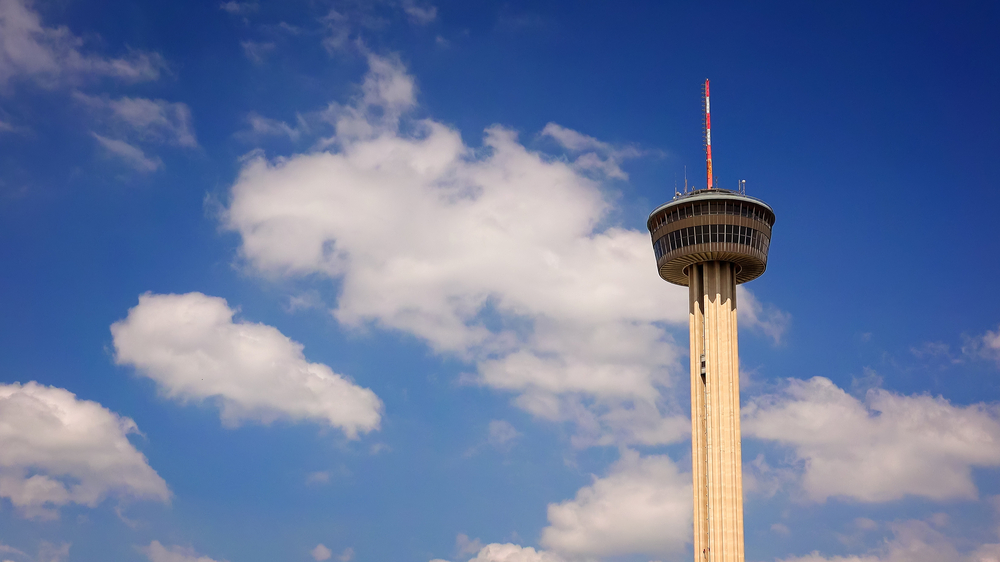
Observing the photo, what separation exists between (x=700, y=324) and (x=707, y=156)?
2756cm

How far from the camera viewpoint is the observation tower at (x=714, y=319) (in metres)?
135

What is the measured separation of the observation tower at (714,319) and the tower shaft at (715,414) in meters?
0.14

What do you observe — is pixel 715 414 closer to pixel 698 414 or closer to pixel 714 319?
pixel 698 414

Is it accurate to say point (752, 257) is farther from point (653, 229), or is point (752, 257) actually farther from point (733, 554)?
point (733, 554)

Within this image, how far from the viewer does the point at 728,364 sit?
14025cm

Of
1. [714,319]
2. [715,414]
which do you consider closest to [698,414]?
[715,414]

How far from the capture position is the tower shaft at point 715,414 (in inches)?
5256

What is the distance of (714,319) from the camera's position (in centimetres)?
14312

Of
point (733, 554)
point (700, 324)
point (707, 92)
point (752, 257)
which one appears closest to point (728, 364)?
point (700, 324)

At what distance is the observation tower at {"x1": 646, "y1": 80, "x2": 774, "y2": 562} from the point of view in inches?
5300

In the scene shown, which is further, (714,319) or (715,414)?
(714,319)

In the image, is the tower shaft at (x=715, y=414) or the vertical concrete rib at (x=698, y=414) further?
the vertical concrete rib at (x=698, y=414)

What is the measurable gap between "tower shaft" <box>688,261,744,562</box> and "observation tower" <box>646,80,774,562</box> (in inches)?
5.4

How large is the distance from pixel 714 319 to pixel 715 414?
14.3 m
